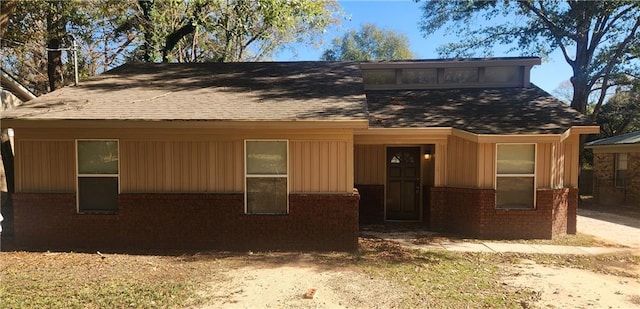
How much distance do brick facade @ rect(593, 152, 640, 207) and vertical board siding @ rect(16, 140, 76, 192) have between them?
18.2 metres

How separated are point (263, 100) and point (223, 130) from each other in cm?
109

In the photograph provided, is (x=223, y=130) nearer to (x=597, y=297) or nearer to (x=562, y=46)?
(x=597, y=297)

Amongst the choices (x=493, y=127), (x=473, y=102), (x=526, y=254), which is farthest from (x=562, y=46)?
(x=526, y=254)

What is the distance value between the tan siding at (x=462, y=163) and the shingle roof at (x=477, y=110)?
1.37 ft

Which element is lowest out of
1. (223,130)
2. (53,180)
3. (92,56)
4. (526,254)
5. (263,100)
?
(526,254)

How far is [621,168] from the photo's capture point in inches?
634

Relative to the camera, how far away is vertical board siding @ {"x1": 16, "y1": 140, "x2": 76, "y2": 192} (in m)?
7.53

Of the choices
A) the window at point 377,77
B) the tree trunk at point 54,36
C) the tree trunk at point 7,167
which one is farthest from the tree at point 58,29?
the window at point 377,77

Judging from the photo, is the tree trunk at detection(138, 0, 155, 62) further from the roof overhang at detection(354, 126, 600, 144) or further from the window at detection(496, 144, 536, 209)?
the window at detection(496, 144, 536, 209)

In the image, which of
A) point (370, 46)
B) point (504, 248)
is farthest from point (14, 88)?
point (370, 46)

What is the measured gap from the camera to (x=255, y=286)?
539cm

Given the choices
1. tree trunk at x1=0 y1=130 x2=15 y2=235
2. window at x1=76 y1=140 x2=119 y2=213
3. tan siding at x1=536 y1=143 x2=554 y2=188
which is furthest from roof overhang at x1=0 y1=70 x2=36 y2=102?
tan siding at x1=536 y1=143 x2=554 y2=188

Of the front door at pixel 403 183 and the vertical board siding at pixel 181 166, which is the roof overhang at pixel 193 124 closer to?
the vertical board siding at pixel 181 166

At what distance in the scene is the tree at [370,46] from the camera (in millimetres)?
37438
